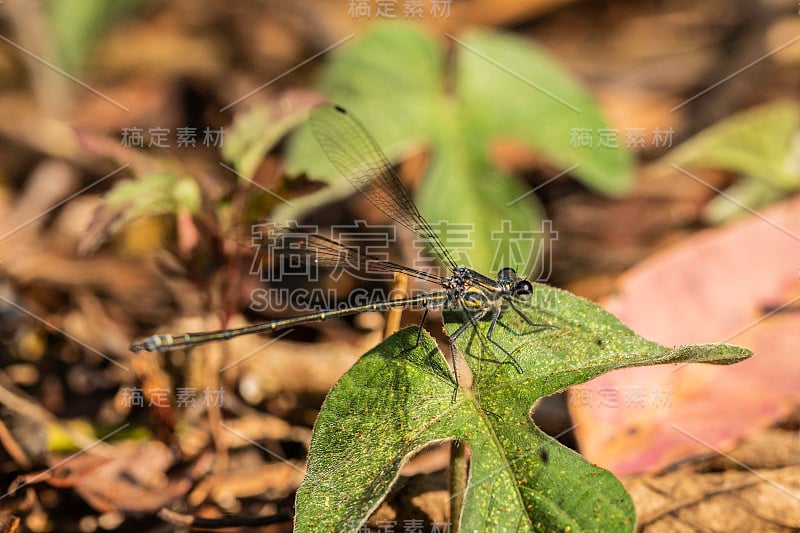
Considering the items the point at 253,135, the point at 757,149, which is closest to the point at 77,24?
the point at 253,135

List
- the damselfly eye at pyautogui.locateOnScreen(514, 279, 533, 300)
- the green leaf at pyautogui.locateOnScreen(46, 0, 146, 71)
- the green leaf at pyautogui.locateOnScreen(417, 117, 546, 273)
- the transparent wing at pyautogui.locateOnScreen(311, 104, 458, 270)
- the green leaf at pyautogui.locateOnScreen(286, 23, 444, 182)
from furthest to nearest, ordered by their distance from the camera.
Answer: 1. the green leaf at pyautogui.locateOnScreen(46, 0, 146, 71)
2. the green leaf at pyautogui.locateOnScreen(286, 23, 444, 182)
3. the green leaf at pyautogui.locateOnScreen(417, 117, 546, 273)
4. the transparent wing at pyautogui.locateOnScreen(311, 104, 458, 270)
5. the damselfly eye at pyautogui.locateOnScreen(514, 279, 533, 300)

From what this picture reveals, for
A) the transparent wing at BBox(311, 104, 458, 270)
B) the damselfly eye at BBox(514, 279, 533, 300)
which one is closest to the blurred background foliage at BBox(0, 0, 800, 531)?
the transparent wing at BBox(311, 104, 458, 270)

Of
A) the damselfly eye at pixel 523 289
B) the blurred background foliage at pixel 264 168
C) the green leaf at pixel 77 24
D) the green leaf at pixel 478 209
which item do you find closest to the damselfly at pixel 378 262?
the damselfly eye at pixel 523 289

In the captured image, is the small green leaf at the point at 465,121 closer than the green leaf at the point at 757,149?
Yes

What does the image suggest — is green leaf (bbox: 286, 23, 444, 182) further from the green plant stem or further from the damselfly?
the green plant stem

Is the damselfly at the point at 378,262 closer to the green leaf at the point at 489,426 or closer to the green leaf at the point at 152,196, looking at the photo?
the green leaf at the point at 489,426

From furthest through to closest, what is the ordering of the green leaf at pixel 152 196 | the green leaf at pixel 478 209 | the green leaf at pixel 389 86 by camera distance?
the green leaf at pixel 389 86, the green leaf at pixel 478 209, the green leaf at pixel 152 196

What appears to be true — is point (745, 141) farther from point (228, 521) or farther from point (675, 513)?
point (228, 521)
